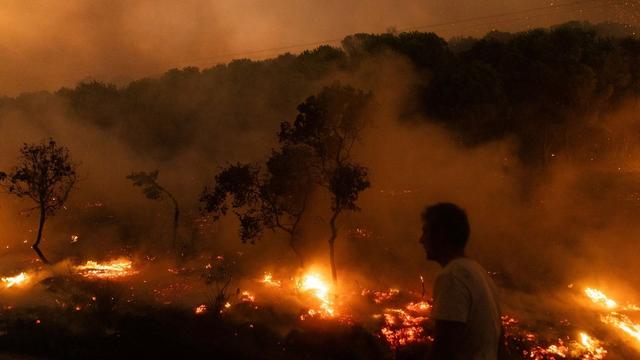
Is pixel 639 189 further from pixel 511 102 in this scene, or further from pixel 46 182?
A: pixel 46 182

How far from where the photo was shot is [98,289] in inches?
567

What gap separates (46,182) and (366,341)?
12.6 metres

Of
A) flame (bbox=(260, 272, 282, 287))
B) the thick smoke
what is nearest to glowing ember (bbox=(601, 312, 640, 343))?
the thick smoke

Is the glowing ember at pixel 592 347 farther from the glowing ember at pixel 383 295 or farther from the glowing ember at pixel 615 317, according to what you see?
the glowing ember at pixel 383 295

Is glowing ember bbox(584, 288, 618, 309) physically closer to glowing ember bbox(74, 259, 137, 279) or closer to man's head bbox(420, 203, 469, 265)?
man's head bbox(420, 203, 469, 265)

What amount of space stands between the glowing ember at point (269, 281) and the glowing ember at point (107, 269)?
488 centimetres

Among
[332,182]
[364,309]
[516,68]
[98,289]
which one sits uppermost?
[516,68]

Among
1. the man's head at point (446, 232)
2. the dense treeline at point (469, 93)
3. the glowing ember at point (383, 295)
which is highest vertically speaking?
the dense treeline at point (469, 93)

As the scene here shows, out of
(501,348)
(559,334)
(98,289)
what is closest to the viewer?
(501,348)

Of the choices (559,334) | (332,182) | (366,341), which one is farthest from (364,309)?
(559,334)

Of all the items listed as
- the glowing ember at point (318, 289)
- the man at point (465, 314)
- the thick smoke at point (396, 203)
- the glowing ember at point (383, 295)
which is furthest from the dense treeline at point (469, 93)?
the man at point (465, 314)

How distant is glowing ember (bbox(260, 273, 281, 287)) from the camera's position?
16102 millimetres

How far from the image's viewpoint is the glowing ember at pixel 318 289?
14.2 metres

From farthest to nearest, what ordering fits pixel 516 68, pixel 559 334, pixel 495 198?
pixel 516 68, pixel 495 198, pixel 559 334
